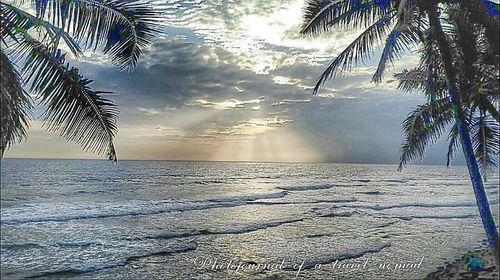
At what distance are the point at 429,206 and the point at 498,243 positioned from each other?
66.2 ft

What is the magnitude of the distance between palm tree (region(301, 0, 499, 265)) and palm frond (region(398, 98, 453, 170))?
0.01 meters

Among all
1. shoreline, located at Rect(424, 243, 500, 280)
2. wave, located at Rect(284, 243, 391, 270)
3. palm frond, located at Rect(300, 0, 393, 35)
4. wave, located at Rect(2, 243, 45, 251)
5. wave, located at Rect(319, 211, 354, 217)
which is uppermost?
palm frond, located at Rect(300, 0, 393, 35)

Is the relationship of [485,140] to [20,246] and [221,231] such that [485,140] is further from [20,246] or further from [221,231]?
[20,246]

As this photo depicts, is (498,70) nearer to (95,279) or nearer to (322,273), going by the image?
(322,273)

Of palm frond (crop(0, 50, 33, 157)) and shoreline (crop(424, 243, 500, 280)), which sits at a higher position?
palm frond (crop(0, 50, 33, 157))

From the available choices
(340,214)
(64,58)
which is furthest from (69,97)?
(340,214)

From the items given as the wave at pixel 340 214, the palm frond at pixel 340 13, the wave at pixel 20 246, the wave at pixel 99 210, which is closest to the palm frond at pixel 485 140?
the palm frond at pixel 340 13

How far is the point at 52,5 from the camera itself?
6.05 m

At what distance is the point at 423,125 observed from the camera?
9562mm

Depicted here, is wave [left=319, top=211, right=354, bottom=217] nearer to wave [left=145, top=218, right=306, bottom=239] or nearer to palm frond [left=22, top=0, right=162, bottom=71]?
wave [left=145, top=218, right=306, bottom=239]

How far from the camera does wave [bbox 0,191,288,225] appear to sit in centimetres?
2034

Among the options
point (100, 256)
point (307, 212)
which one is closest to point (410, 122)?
point (100, 256)

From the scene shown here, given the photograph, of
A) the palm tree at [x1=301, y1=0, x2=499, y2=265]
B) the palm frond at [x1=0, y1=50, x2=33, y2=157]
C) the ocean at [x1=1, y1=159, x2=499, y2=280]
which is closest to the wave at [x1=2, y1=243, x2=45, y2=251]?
the ocean at [x1=1, y1=159, x2=499, y2=280]

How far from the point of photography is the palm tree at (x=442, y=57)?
22.7 ft
